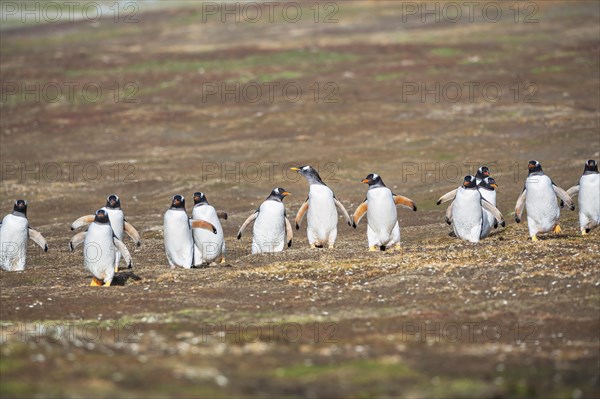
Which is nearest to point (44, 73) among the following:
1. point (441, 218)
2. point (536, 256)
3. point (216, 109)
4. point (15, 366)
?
point (216, 109)

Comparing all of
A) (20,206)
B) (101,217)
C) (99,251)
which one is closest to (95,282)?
(99,251)

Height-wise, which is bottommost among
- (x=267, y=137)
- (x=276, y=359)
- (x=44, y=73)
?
(x=276, y=359)

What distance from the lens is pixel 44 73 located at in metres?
46.6

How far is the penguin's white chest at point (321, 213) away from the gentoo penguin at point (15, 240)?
5.03 meters

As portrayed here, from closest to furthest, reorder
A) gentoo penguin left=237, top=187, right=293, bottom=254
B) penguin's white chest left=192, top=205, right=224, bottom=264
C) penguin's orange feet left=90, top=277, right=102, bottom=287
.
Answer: penguin's orange feet left=90, top=277, right=102, bottom=287
penguin's white chest left=192, top=205, right=224, bottom=264
gentoo penguin left=237, top=187, right=293, bottom=254

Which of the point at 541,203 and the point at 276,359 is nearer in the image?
the point at 276,359

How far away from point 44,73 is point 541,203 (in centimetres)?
3400

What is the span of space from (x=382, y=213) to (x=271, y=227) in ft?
6.87

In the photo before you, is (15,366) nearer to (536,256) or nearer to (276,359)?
(276,359)

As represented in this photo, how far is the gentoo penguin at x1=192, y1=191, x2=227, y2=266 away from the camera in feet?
56.5

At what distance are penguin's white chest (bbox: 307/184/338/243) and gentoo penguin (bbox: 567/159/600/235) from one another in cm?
467

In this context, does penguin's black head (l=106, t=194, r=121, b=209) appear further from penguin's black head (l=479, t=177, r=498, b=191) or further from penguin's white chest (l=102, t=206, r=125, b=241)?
penguin's black head (l=479, t=177, r=498, b=191)

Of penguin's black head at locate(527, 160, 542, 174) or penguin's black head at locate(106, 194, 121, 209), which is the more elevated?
penguin's black head at locate(527, 160, 542, 174)

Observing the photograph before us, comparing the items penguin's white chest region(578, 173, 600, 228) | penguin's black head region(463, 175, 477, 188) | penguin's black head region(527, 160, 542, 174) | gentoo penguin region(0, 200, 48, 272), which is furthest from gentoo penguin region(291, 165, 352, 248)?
gentoo penguin region(0, 200, 48, 272)
